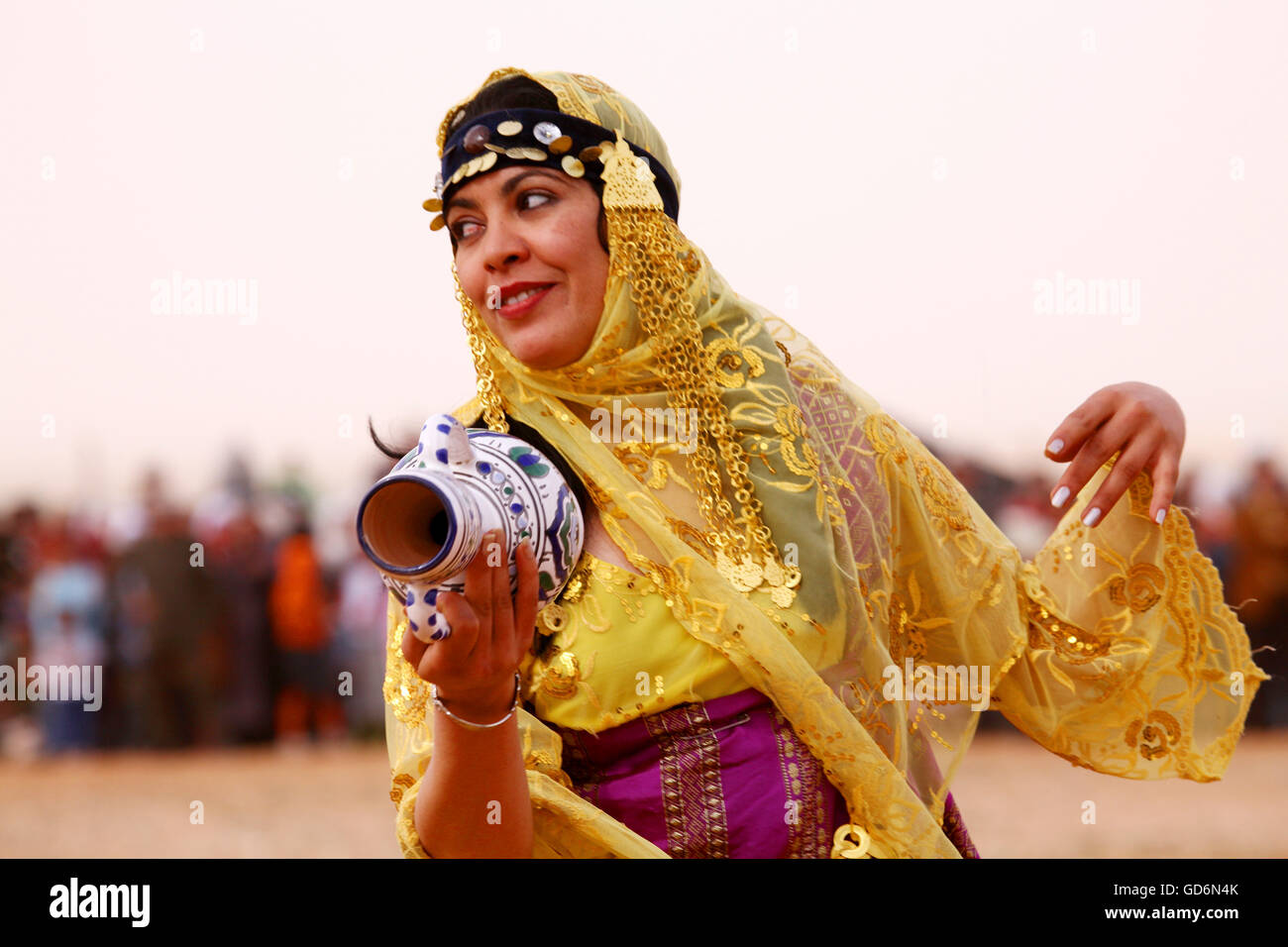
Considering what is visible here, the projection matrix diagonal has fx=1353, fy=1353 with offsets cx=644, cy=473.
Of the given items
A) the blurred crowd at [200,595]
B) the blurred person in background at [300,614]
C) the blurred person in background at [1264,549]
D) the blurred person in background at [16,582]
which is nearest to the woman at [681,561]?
the blurred crowd at [200,595]

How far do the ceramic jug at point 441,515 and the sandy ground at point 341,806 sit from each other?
214 inches

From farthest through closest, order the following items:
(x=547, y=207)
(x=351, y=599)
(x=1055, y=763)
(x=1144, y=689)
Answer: (x=1055, y=763) < (x=351, y=599) < (x=1144, y=689) < (x=547, y=207)

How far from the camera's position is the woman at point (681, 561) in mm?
2262

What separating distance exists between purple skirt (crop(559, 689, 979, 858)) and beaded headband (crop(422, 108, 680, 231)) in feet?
3.16

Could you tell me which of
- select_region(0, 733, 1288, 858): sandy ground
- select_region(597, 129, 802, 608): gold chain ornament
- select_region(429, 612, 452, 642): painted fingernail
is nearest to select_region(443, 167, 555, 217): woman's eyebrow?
select_region(597, 129, 802, 608): gold chain ornament

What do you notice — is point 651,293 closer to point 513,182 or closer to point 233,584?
point 513,182

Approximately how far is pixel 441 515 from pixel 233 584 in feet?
26.3

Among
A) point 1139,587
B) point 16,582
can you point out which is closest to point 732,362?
point 1139,587

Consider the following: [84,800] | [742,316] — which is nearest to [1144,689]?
[742,316]

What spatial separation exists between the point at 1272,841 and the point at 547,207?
6.97 metres

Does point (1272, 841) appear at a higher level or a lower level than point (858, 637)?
lower

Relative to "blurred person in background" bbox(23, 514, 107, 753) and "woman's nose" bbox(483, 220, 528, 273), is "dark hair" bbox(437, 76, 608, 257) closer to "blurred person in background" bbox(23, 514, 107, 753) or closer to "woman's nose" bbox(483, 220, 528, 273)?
"woman's nose" bbox(483, 220, 528, 273)
